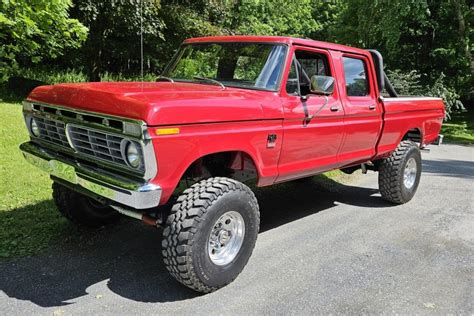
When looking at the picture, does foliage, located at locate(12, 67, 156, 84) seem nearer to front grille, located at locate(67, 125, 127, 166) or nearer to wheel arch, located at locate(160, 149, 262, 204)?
wheel arch, located at locate(160, 149, 262, 204)

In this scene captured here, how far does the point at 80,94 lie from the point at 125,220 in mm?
2123

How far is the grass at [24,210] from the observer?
14.6ft

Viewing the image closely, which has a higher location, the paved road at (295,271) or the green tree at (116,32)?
the green tree at (116,32)

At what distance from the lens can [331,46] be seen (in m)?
5.02

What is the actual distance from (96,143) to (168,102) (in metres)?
0.71

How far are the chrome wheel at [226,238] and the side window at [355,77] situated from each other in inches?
90.1

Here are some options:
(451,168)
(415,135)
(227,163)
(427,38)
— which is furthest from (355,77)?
(427,38)

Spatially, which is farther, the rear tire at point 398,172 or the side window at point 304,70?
the rear tire at point 398,172

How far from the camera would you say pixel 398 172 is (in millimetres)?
6164

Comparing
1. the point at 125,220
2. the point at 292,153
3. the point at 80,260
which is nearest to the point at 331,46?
the point at 292,153

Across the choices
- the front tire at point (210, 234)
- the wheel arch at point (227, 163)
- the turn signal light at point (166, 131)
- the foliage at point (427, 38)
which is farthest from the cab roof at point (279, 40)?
the foliage at point (427, 38)

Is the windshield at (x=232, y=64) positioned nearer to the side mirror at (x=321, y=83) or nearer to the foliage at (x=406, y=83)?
the side mirror at (x=321, y=83)

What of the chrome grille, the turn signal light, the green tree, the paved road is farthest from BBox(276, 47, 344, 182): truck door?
the green tree

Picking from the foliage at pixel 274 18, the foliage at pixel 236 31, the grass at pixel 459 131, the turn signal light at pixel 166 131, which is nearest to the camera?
the turn signal light at pixel 166 131
